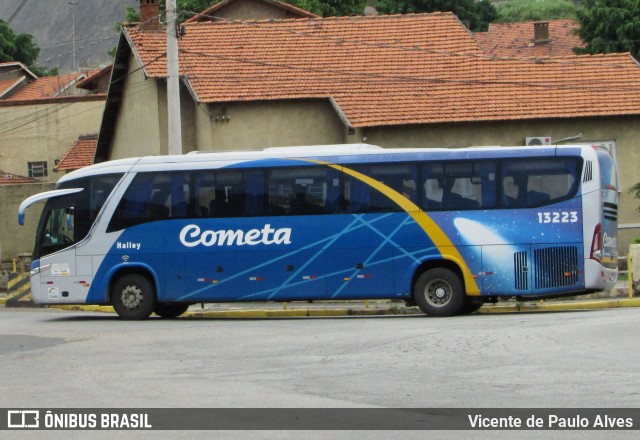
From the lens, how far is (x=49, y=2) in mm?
150875

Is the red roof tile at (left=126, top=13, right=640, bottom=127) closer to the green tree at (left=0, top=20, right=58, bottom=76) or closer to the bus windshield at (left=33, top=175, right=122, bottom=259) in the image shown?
the bus windshield at (left=33, top=175, right=122, bottom=259)

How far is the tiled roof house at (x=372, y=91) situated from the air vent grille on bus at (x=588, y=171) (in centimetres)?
1338

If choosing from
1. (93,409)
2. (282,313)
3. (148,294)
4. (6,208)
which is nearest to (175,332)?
(148,294)

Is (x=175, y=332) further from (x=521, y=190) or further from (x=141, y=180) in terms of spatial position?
(x=521, y=190)

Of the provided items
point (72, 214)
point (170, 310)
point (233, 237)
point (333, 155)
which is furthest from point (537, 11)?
point (233, 237)

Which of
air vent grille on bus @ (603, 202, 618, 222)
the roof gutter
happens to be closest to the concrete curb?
air vent grille on bus @ (603, 202, 618, 222)

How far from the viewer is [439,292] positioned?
2245 centimetres

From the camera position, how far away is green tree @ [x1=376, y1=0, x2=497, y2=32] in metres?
70.0

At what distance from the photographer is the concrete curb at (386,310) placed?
79.7ft

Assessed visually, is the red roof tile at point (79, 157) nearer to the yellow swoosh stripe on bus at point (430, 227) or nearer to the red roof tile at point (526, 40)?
the red roof tile at point (526, 40)

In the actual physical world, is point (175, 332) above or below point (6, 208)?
below

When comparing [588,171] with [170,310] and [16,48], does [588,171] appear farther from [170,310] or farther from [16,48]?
[16,48]

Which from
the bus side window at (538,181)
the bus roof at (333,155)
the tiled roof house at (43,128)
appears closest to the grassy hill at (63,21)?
the tiled roof house at (43,128)

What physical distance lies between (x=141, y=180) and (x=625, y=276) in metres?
12.4
